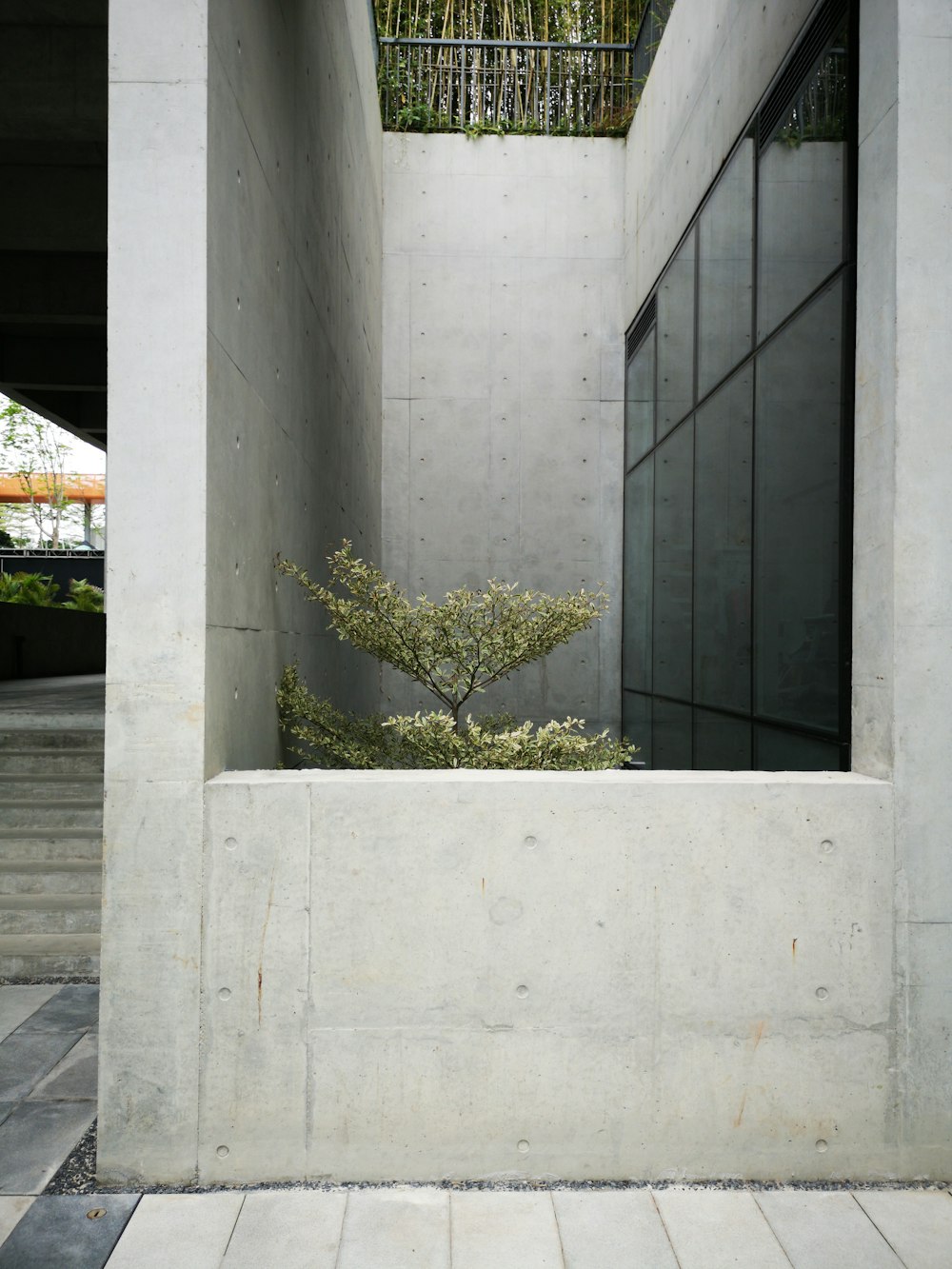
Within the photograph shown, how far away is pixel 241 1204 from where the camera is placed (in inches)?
109

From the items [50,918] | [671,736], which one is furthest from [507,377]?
[50,918]

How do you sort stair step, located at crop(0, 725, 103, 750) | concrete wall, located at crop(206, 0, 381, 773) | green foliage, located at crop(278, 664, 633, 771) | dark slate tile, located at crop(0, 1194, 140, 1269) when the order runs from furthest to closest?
stair step, located at crop(0, 725, 103, 750), green foliage, located at crop(278, 664, 633, 771), concrete wall, located at crop(206, 0, 381, 773), dark slate tile, located at crop(0, 1194, 140, 1269)

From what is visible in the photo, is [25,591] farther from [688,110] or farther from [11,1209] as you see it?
[11,1209]

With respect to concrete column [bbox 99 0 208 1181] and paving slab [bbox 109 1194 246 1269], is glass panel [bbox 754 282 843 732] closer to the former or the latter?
concrete column [bbox 99 0 208 1181]

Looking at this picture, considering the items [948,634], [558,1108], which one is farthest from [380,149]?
[558,1108]

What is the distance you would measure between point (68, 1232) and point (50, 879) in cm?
266

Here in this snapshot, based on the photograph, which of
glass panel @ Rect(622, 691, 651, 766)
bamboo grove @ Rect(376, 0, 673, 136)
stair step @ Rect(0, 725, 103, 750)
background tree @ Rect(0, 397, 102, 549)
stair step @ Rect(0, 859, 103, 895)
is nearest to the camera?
stair step @ Rect(0, 859, 103, 895)

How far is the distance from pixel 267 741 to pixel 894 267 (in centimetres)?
297

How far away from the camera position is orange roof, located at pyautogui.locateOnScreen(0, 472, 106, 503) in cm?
2453

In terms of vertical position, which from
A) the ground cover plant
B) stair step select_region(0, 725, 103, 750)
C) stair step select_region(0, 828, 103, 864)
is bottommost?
stair step select_region(0, 828, 103, 864)

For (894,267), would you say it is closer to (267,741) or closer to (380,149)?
(267,741)

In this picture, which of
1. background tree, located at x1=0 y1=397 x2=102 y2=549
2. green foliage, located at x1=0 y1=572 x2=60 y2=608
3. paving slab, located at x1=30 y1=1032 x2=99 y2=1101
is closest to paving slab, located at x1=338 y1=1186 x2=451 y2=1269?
paving slab, located at x1=30 y1=1032 x2=99 y2=1101

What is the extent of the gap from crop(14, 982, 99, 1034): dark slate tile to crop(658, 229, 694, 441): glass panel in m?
5.49

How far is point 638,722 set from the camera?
8.44m
